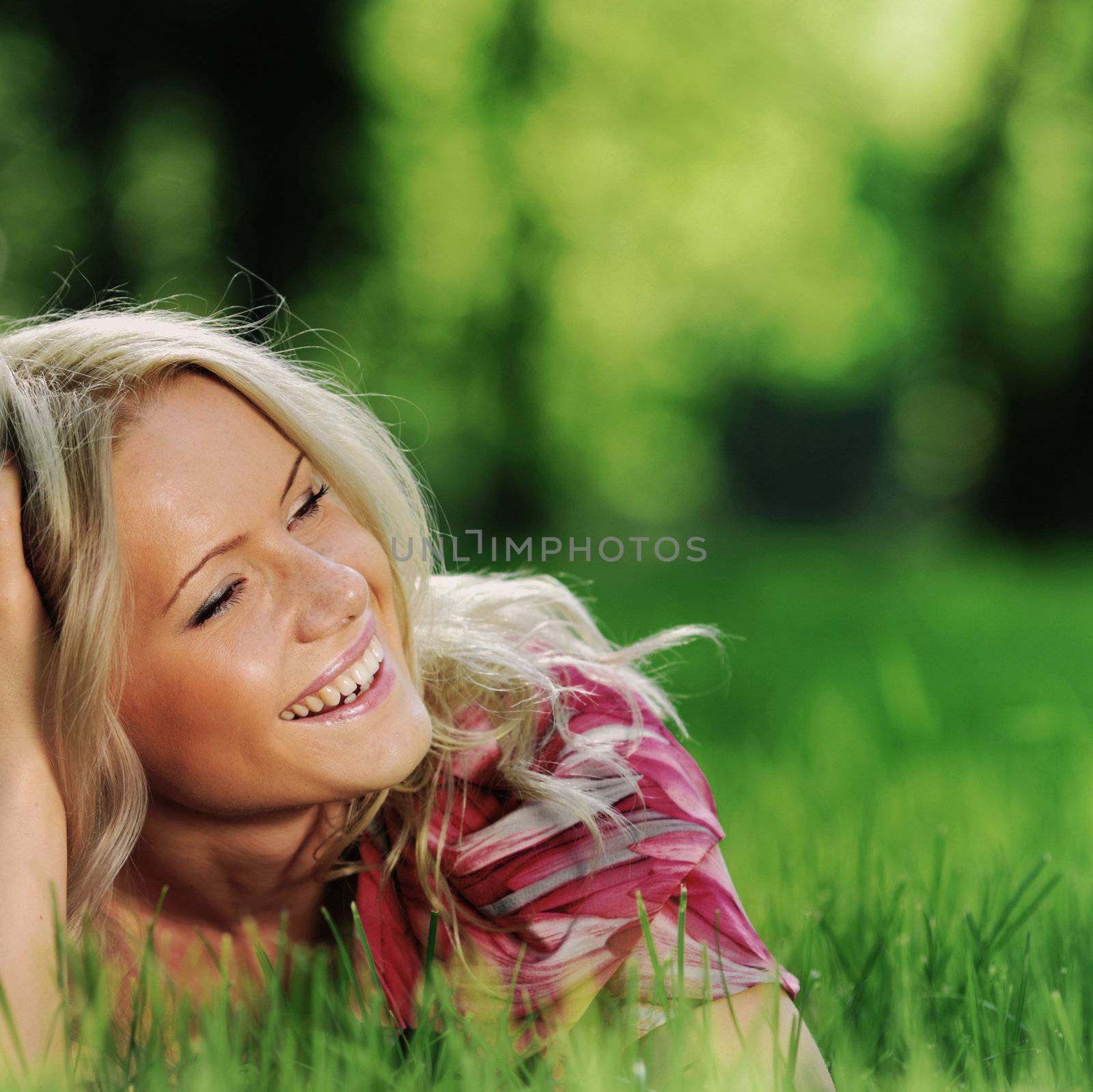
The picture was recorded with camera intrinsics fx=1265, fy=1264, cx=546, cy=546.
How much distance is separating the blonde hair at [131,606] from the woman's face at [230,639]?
0.04 meters

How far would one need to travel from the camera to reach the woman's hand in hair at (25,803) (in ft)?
5.82

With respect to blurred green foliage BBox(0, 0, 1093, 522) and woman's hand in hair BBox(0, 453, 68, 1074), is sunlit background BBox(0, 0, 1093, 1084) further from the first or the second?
woman's hand in hair BBox(0, 453, 68, 1074)

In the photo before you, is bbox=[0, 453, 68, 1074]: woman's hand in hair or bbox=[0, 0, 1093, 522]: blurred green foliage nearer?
bbox=[0, 453, 68, 1074]: woman's hand in hair

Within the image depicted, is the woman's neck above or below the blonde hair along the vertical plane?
below

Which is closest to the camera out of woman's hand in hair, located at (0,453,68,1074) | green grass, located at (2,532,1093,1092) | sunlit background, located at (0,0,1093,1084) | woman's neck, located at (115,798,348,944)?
green grass, located at (2,532,1093,1092)

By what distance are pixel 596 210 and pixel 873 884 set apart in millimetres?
13536

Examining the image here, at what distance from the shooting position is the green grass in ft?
5.26

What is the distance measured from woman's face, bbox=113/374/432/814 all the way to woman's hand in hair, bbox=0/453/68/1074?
0.55 ft

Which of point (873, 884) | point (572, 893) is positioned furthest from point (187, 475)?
point (873, 884)

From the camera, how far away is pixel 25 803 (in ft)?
6.15

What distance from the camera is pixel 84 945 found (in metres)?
2.01

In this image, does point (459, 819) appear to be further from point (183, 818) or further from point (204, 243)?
point (204, 243)

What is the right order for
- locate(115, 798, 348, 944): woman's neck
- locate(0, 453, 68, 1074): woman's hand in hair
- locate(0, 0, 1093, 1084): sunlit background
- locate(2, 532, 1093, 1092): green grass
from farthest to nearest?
locate(0, 0, 1093, 1084): sunlit background, locate(115, 798, 348, 944): woman's neck, locate(0, 453, 68, 1074): woman's hand in hair, locate(2, 532, 1093, 1092): green grass

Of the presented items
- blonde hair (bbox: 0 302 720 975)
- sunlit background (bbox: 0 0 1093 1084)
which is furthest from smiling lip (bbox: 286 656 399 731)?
sunlit background (bbox: 0 0 1093 1084)
